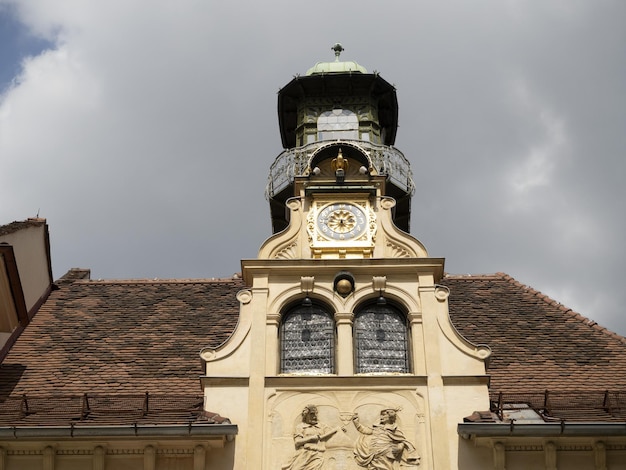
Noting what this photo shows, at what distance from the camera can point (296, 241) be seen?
16938mm

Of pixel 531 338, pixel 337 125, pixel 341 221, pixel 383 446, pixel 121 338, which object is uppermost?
pixel 337 125

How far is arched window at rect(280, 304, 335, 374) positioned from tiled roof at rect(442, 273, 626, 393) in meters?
2.73

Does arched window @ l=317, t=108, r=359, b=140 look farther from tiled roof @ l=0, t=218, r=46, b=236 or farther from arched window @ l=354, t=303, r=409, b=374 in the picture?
arched window @ l=354, t=303, r=409, b=374

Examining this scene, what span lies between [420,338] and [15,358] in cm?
712

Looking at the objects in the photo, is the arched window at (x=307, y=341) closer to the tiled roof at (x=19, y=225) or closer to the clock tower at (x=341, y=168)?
the clock tower at (x=341, y=168)

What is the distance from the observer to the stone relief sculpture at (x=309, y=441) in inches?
550

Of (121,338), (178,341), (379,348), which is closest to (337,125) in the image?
(178,341)

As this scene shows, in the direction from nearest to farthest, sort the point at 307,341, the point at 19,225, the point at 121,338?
the point at 307,341, the point at 121,338, the point at 19,225

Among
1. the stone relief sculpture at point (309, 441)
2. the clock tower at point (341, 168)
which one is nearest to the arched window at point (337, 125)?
the clock tower at point (341, 168)

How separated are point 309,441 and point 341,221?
4.45 m

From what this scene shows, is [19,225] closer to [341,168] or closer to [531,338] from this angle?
[341,168]

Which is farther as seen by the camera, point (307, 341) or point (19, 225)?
point (19, 225)

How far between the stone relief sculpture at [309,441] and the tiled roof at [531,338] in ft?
10.1

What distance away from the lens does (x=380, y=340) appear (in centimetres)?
1559
